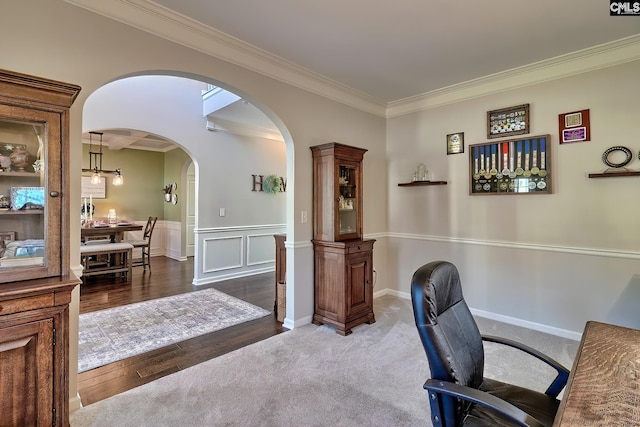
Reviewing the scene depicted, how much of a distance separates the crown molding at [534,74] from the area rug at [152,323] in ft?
11.1

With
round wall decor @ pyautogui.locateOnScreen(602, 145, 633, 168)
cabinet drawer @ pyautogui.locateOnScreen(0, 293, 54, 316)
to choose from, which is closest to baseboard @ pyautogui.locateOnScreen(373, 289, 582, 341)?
round wall decor @ pyautogui.locateOnScreen(602, 145, 633, 168)

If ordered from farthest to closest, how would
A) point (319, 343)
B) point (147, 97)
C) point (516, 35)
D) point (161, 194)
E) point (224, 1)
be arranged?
1. point (161, 194)
2. point (147, 97)
3. point (319, 343)
4. point (516, 35)
5. point (224, 1)

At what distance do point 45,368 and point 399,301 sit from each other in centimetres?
361

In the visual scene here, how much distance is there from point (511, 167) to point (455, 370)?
2851 millimetres

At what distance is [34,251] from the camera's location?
162cm

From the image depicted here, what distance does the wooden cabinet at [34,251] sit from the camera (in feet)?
4.63

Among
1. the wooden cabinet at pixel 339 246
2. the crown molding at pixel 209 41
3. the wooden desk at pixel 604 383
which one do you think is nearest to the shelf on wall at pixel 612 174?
the wooden desk at pixel 604 383

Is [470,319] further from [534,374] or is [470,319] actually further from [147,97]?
[147,97]

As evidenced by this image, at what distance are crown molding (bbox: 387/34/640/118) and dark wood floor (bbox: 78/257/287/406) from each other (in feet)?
10.9

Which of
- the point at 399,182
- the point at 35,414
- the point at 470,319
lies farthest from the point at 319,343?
the point at 399,182

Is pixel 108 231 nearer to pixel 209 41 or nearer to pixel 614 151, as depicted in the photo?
pixel 209 41

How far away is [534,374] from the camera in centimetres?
239

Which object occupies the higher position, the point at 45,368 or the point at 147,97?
the point at 147,97

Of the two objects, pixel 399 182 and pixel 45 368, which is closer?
pixel 45 368
